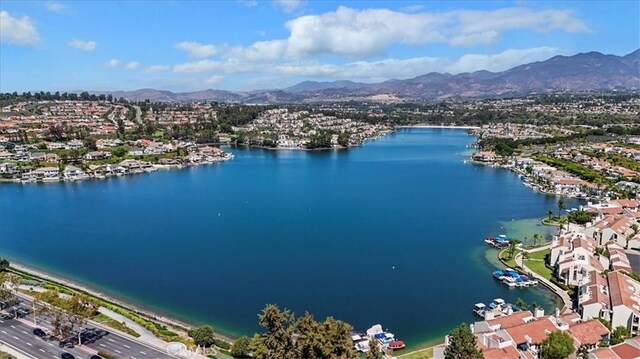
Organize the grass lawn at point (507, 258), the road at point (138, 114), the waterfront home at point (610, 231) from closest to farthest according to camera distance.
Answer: the grass lawn at point (507, 258), the waterfront home at point (610, 231), the road at point (138, 114)

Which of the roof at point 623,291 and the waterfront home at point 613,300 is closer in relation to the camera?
the waterfront home at point 613,300

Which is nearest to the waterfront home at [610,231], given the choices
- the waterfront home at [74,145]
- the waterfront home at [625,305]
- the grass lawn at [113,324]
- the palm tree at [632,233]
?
the palm tree at [632,233]

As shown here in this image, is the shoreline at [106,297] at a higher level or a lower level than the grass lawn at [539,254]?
higher

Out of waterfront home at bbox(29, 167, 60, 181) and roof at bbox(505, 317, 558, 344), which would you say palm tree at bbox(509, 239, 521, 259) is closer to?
roof at bbox(505, 317, 558, 344)

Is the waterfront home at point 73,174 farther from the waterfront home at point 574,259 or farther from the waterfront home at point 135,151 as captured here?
the waterfront home at point 574,259

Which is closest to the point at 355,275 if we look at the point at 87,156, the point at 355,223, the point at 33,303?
the point at 355,223

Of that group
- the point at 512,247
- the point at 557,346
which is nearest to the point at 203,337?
the point at 557,346

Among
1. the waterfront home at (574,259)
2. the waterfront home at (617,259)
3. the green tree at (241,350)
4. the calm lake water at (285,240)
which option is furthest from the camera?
the waterfront home at (617,259)

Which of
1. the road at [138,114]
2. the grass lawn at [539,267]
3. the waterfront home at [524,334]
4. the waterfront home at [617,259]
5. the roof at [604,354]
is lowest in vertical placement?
the grass lawn at [539,267]
